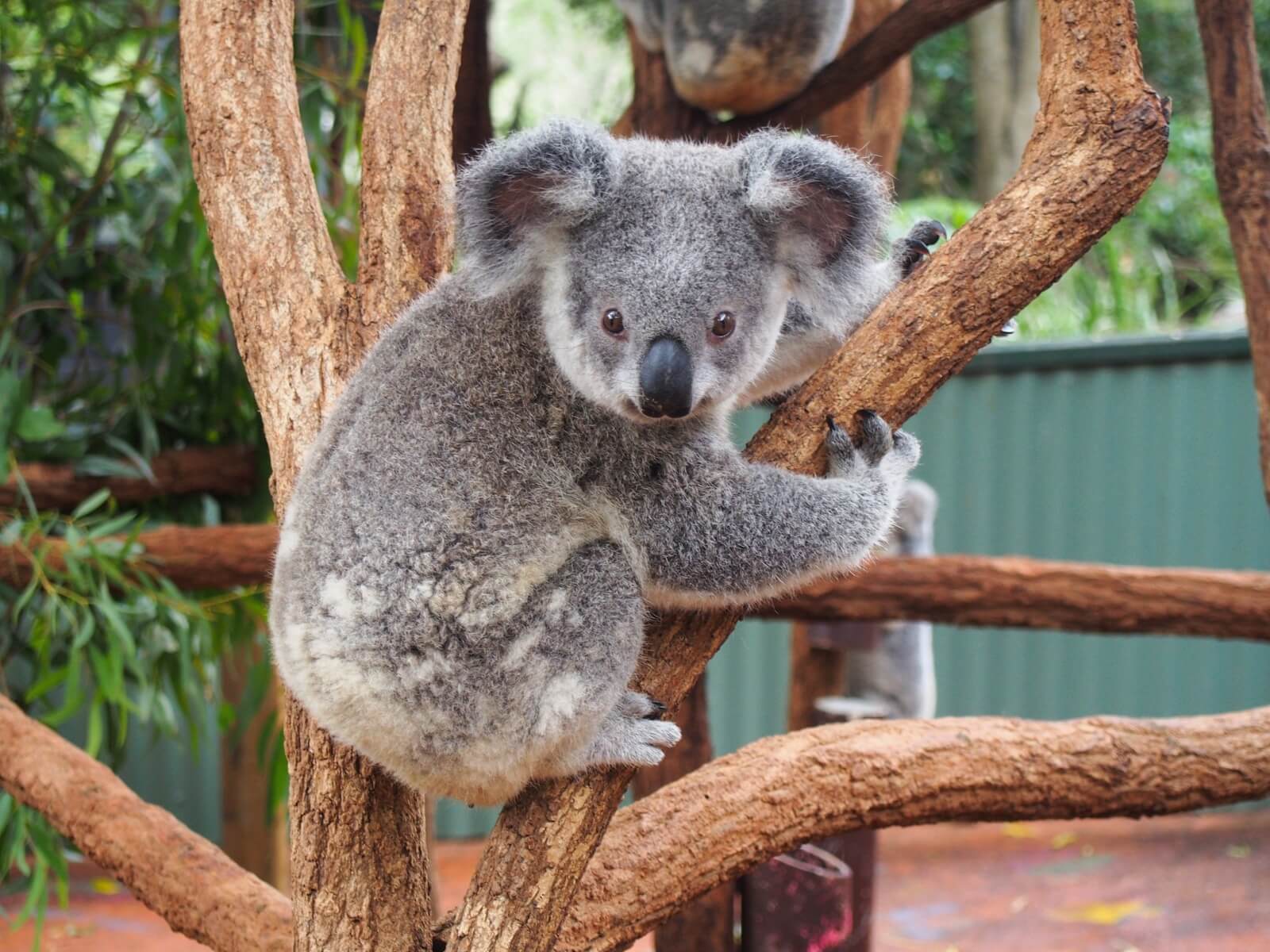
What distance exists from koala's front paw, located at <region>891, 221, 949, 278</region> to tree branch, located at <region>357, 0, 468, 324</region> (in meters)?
0.77

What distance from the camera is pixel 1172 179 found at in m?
11.3

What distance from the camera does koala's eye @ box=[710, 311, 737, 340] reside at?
5.34 feet

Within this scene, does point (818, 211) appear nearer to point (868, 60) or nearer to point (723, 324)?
point (723, 324)

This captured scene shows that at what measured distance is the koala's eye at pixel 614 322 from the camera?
1.61 metres

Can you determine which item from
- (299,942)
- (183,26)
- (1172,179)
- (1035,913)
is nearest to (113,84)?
(183,26)

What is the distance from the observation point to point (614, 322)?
1.62 m

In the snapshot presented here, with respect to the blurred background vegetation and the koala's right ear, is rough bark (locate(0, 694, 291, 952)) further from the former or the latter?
the koala's right ear

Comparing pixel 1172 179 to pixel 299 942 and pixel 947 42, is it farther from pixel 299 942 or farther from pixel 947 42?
pixel 299 942

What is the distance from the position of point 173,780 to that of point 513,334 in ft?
16.6

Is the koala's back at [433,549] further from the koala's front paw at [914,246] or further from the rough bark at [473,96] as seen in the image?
the rough bark at [473,96]

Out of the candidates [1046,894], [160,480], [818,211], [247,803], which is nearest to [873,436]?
[818,211]

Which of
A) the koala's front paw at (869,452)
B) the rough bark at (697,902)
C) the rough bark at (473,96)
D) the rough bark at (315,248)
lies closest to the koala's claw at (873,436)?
the koala's front paw at (869,452)

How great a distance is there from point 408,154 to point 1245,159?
188 centimetres

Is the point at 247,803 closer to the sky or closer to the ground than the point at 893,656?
closer to the ground
